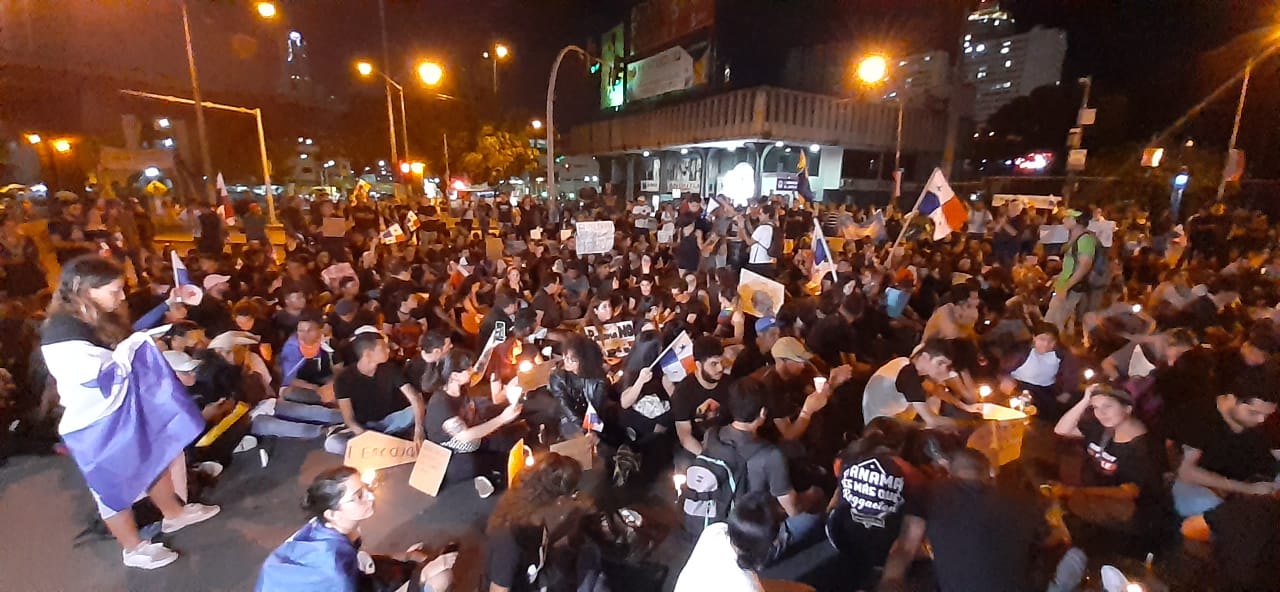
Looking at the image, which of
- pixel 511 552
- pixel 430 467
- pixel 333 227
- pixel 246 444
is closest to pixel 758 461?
pixel 511 552

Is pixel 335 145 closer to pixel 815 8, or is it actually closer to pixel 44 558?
pixel 815 8

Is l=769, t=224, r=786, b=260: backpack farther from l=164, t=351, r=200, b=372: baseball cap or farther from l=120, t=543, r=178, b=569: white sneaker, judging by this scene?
l=120, t=543, r=178, b=569: white sneaker

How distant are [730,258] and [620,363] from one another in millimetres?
5717

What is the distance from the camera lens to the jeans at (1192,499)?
164 inches

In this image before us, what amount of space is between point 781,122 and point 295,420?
22.8m

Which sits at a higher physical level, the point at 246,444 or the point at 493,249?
the point at 493,249

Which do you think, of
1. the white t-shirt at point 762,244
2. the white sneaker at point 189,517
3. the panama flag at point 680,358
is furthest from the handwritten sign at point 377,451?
the white t-shirt at point 762,244

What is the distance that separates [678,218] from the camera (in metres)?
16.2

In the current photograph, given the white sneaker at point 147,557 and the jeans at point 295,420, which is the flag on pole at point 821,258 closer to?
the jeans at point 295,420

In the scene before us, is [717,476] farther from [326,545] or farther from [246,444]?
[246,444]

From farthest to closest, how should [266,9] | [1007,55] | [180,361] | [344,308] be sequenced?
[1007,55], [266,9], [344,308], [180,361]

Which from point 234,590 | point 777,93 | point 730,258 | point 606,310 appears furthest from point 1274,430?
point 777,93

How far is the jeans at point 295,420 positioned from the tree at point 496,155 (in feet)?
89.1

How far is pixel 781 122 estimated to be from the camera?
25.7 metres
